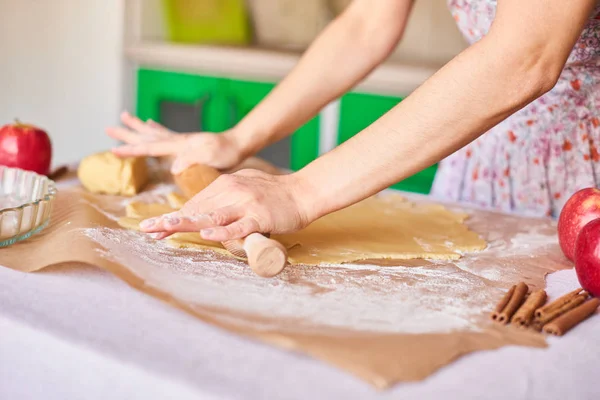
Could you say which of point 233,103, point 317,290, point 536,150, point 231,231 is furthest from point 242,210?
point 233,103

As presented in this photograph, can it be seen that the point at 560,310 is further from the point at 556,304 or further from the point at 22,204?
the point at 22,204

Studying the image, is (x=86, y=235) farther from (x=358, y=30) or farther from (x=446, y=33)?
(x=446, y=33)

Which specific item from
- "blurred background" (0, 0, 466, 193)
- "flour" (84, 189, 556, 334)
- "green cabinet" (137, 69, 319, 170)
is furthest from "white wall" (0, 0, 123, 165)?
"flour" (84, 189, 556, 334)

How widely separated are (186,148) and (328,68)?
0.30 meters

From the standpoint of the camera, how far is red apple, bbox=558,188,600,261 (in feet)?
3.10

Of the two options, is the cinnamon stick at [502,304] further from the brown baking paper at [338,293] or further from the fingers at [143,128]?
the fingers at [143,128]

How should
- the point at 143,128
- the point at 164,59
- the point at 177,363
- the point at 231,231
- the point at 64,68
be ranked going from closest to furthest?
the point at 177,363, the point at 231,231, the point at 143,128, the point at 164,59, the point at 64,68

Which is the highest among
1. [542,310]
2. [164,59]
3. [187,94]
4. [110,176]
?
[542,310]

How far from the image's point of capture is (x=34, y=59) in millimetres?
2992

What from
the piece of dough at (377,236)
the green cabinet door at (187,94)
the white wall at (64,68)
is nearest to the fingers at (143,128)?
the piece of dough at (377,236)

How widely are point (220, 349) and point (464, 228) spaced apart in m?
0.64

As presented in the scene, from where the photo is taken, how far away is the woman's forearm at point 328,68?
130cm

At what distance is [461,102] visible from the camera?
0.86m

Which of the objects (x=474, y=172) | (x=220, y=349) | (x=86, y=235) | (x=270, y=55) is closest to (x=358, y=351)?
(x=220, y=349)
